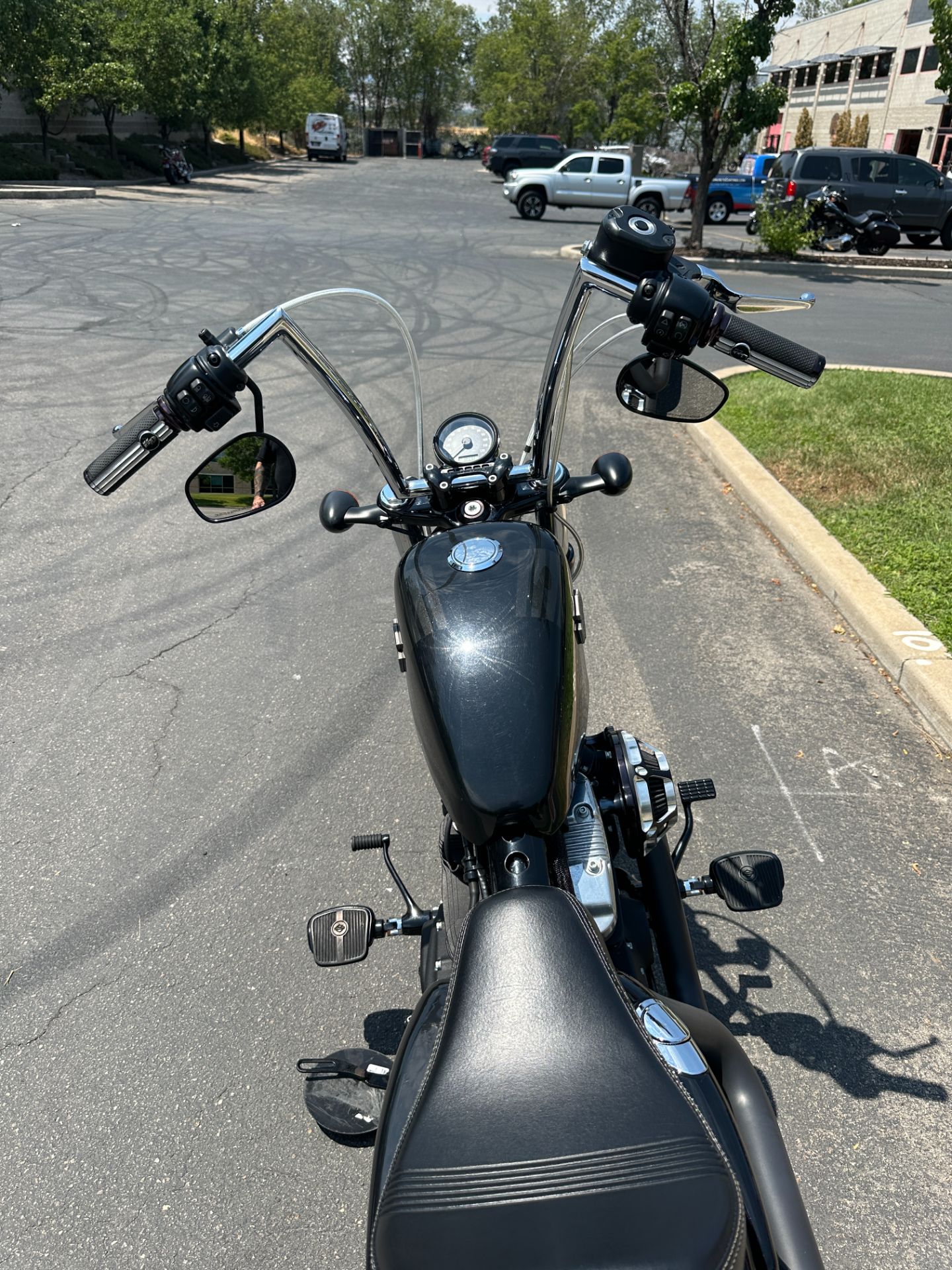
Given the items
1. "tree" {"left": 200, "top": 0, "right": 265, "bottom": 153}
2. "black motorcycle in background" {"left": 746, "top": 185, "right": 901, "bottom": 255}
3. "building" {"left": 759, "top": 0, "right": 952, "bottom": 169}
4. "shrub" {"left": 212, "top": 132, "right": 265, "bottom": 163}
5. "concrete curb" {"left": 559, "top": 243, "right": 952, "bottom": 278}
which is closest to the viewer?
"concrete curb" {"left": 559, "top": 243, "right": 952, "bottom": 278}

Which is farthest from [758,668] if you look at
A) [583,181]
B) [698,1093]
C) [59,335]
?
[583,181]

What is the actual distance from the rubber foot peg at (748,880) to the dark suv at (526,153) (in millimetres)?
40757

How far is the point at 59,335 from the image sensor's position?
10164 mm

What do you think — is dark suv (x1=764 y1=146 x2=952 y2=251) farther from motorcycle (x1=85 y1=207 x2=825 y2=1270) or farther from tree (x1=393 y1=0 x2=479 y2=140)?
tree (x1=393 y1=0 x2=479 y2=140)

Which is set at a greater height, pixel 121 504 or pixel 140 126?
pixel 140 126

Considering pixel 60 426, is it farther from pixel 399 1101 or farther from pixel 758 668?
pixel 399 1101

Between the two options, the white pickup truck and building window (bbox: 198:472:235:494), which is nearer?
building window (bbox: 198:472:235:494)

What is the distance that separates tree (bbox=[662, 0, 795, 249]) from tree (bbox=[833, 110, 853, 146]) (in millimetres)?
32708

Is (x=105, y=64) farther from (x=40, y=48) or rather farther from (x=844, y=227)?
(x=844, y=227)

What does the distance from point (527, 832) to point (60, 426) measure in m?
6.87

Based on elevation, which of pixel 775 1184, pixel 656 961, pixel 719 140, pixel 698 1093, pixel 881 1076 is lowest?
pixel 881 1076

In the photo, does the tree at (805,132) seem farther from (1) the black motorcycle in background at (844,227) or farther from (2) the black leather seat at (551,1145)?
(2) the black leather seat at (551,1145)

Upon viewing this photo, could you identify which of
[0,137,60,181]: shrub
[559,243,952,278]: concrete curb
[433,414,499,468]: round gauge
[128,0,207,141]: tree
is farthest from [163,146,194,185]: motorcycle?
[433,414,499,468]: round gauge

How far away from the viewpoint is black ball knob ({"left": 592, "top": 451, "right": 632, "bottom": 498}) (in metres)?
2.46
